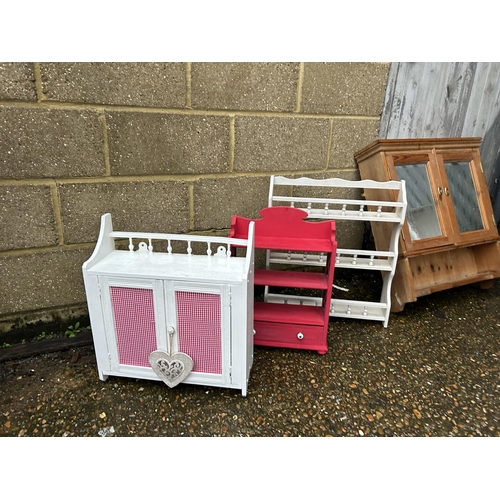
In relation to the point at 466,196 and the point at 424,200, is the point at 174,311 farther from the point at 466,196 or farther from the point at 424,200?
the point at 466,196

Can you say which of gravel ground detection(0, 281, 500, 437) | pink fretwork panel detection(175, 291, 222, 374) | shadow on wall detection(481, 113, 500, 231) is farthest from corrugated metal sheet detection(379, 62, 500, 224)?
pink fretwork panel detection(175, 291, 222, 374)

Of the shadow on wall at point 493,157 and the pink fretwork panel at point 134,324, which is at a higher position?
the shadow on wall at point 493,157

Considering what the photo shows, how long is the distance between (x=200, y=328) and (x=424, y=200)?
1.55 metres

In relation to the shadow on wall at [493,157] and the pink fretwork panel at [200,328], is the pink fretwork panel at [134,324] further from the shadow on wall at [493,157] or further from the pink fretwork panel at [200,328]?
the shadow on wall at [493,157]

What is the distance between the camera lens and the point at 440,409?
1491 mm

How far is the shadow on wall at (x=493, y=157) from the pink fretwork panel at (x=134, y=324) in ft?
9.00

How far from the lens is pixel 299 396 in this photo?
1540mm

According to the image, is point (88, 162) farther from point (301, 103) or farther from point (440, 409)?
point (440, 409)

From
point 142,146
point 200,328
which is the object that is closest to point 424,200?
point 200,328

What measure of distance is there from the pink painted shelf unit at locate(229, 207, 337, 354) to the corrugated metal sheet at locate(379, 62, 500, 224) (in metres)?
1.10

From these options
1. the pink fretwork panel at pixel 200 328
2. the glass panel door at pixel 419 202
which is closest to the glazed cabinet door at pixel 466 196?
the glass panel door at pixel 419 202

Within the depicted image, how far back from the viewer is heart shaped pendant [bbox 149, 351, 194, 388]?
151 centimetres

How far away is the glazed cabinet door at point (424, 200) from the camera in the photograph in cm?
205
